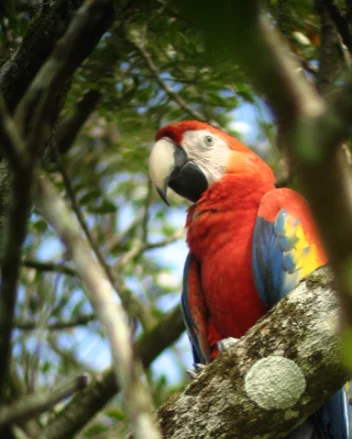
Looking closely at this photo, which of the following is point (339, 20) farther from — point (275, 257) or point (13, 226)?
point (13, 226)

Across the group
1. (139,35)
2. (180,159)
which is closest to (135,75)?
(139,35)

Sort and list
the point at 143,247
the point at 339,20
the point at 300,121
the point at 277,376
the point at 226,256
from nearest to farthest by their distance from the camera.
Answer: the point at 300,121 < the point at 277,376 < the point at 339,20 < the point at 226,256 < the point at 143,247

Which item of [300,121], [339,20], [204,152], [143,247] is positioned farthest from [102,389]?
[300,121]

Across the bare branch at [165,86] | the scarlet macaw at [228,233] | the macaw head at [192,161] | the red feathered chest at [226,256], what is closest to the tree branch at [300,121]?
the scarlet macaw at [228,233]

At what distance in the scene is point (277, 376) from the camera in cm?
162

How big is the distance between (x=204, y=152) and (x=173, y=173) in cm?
19

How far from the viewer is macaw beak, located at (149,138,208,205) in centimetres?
288

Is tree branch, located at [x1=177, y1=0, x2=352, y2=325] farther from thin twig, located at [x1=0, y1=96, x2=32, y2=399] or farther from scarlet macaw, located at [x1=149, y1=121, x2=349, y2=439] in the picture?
scarlet macaw, located at [x1=149, y1=121, x2=349, y2=439]

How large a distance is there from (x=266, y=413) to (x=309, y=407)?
116mm

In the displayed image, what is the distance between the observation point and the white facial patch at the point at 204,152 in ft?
9.55

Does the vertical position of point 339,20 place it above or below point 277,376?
above

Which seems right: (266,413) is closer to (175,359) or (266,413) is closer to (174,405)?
(174,405)

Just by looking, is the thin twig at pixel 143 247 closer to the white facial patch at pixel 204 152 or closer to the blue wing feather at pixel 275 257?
the white facial patch at pixel 204 152

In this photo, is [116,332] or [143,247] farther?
[143,247]
